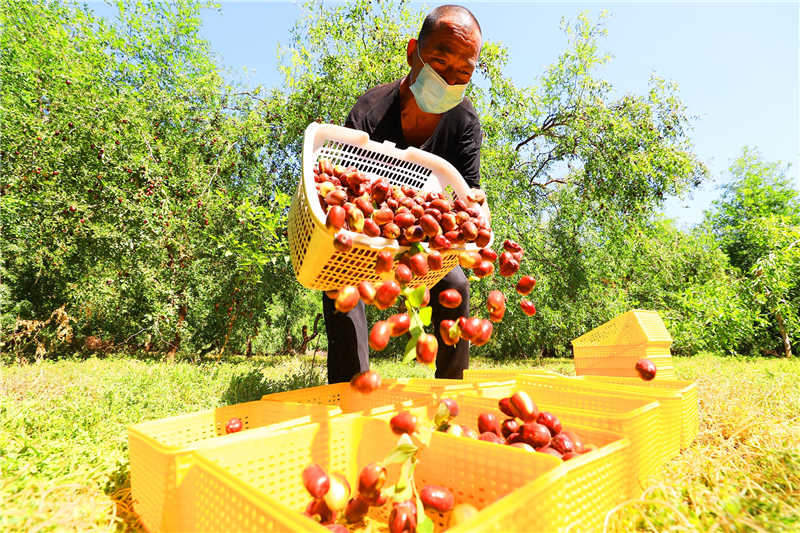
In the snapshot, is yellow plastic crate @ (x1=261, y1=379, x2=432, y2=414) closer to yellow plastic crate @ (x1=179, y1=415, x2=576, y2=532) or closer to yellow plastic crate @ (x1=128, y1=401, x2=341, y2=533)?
yellow plastic crate @ (x1=128, y1=401, x2=341, y2=533)

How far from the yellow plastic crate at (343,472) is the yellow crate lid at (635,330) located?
77.9 inches

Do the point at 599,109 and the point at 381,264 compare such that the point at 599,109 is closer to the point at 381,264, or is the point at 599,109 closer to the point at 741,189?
the point at 381,264

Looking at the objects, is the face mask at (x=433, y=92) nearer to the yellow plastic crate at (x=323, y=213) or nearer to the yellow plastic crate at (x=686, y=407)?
the yellow plastic crate at (x=323, y=213)

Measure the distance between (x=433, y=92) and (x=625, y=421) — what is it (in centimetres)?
181

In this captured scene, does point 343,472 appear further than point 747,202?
No

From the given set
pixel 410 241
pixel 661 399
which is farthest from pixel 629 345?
pixel 410 241

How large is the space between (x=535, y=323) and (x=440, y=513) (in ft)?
28.8

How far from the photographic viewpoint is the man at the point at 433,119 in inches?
80.0

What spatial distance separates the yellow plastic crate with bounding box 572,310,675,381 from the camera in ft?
8.75

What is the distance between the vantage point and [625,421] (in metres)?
1.13

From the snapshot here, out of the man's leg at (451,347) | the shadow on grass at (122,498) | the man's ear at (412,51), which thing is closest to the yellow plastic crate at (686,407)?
the man's leg at (451,347)

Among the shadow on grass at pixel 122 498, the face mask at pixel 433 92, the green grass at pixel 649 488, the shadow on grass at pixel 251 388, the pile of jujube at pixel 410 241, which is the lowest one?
the shadow on grass at pixel 251 388

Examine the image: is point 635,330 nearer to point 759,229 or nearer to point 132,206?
point 132,206

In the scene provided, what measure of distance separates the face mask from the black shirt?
247 mm
